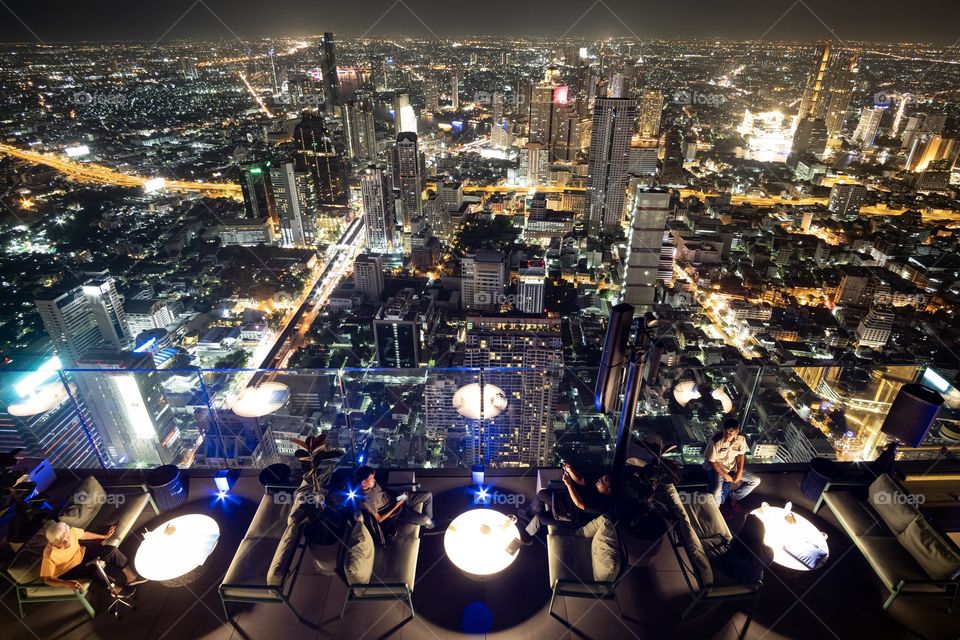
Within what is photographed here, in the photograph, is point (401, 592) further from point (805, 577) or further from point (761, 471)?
point (761, 471)

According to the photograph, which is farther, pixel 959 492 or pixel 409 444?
pixel 409 444

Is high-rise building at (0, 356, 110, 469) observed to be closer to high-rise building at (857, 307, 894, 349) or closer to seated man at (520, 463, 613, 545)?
seated man at (520, 463, 613, 545)

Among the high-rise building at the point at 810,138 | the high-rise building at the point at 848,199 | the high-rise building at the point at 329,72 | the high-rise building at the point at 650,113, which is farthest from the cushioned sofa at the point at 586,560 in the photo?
the high-rise building at the point at 329,72

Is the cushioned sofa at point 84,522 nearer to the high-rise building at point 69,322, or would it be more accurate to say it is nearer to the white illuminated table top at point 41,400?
the white illuminated table top at point 41,400

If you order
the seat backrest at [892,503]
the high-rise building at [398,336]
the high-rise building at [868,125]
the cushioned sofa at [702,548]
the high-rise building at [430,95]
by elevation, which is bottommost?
the high-rise building at [398,336]

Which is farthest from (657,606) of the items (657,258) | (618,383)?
(657,258)
